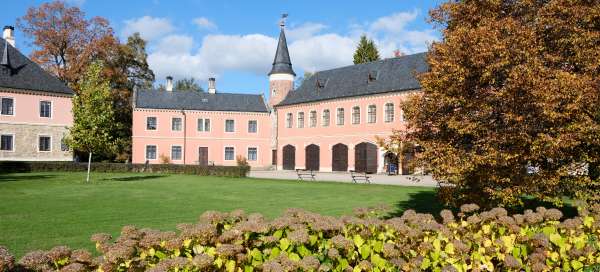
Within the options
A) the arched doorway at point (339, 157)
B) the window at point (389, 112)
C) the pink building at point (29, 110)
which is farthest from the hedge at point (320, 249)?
the arched doorway at point (339, 157)

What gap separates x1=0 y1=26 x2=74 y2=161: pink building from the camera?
1499 inches

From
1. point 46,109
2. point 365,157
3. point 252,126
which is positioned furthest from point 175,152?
point 365,157

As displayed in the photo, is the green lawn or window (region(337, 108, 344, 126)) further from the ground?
window (region(337, 108, 344, 126))

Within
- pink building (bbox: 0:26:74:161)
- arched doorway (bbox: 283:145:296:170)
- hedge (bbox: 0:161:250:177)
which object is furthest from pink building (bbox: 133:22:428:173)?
hedge (bbox: 0:161:250:177)

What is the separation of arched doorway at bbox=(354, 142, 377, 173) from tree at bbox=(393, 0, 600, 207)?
29.7 meters

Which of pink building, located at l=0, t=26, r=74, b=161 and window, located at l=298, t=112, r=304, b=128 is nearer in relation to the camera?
pink building, located at l=0, t=26, r=74, b=161

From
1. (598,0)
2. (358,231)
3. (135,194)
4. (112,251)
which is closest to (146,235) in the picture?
(112,251)

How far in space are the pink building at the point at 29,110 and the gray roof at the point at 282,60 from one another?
66.6ft

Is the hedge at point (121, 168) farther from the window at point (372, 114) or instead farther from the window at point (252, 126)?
the window at point (252, 126)

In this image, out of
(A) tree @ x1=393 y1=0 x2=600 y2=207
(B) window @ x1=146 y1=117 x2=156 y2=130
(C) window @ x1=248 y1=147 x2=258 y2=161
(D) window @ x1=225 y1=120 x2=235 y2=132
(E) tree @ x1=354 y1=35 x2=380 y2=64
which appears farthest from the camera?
(E) tree @ x1=354 y1=35 x2=380 y2=64

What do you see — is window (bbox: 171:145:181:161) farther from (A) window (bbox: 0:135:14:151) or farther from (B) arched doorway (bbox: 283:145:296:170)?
(A) window (bbox: 0:135:14:151)

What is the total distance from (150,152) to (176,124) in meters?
3.92

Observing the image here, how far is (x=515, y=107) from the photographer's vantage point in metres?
9.07

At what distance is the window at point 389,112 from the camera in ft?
128
